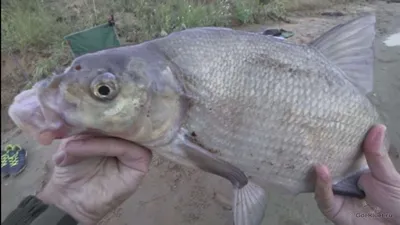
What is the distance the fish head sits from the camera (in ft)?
4.17

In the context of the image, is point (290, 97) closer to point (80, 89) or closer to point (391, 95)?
point (80, 89)

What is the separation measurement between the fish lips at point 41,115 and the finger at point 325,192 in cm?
111

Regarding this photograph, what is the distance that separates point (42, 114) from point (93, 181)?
532 millimetres

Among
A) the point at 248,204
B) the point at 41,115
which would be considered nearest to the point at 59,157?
the point at 41,115

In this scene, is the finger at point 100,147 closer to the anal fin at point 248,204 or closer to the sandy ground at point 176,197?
the anal fin at point 248,204

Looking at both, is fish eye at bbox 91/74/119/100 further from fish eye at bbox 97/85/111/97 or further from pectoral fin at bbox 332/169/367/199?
pectoral fin at bbox 332/169/367/199

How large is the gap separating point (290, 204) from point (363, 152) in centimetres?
146

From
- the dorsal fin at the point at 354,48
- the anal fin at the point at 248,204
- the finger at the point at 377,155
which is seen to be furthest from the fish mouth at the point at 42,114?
the finger at the point at 377,155

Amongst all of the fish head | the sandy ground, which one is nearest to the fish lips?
the fish head

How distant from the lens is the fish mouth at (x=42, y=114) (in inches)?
49.7

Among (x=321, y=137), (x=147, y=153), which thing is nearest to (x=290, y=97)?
(x=321, y=137)

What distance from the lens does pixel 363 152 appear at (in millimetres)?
1914

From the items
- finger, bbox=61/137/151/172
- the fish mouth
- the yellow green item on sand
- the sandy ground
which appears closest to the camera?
the fish mouth

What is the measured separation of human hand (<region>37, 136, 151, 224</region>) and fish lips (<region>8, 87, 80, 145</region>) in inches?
12.6
